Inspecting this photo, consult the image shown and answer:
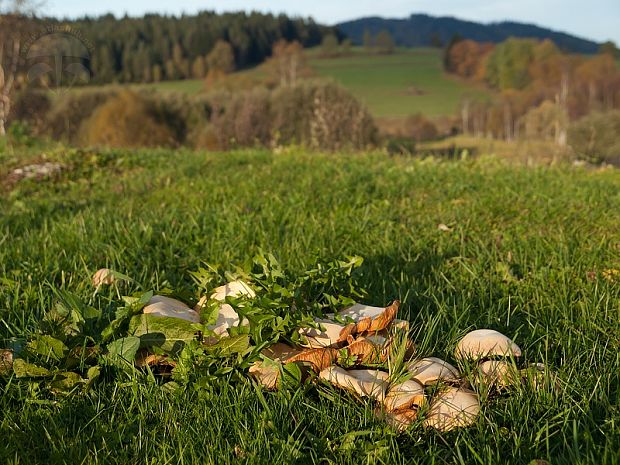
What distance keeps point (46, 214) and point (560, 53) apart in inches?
3646

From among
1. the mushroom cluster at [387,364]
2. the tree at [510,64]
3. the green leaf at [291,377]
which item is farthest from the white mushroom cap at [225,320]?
the tree at [510,64]

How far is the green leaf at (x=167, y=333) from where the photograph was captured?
220cm

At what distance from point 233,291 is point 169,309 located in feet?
0.92

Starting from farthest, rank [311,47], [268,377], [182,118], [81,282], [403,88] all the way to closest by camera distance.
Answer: [311,47] < [403,88] < [182,118] < [81,282] < [268,377]

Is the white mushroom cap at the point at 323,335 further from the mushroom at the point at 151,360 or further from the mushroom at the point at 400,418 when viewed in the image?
the mushroom at the point at 151,360

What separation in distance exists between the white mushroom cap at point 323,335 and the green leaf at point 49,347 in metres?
0.91

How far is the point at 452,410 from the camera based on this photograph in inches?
70.2

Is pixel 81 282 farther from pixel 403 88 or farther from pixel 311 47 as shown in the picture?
pixel 311 47

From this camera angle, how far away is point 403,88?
7850cm

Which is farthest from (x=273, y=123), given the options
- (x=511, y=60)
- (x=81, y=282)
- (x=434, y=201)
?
(x=511, y=60)

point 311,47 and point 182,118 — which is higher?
point 311,47

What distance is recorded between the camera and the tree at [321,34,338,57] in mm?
94625

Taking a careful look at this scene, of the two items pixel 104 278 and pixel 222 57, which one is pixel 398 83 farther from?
pixel 104 278

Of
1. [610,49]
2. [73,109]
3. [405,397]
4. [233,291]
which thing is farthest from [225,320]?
[610,49]
